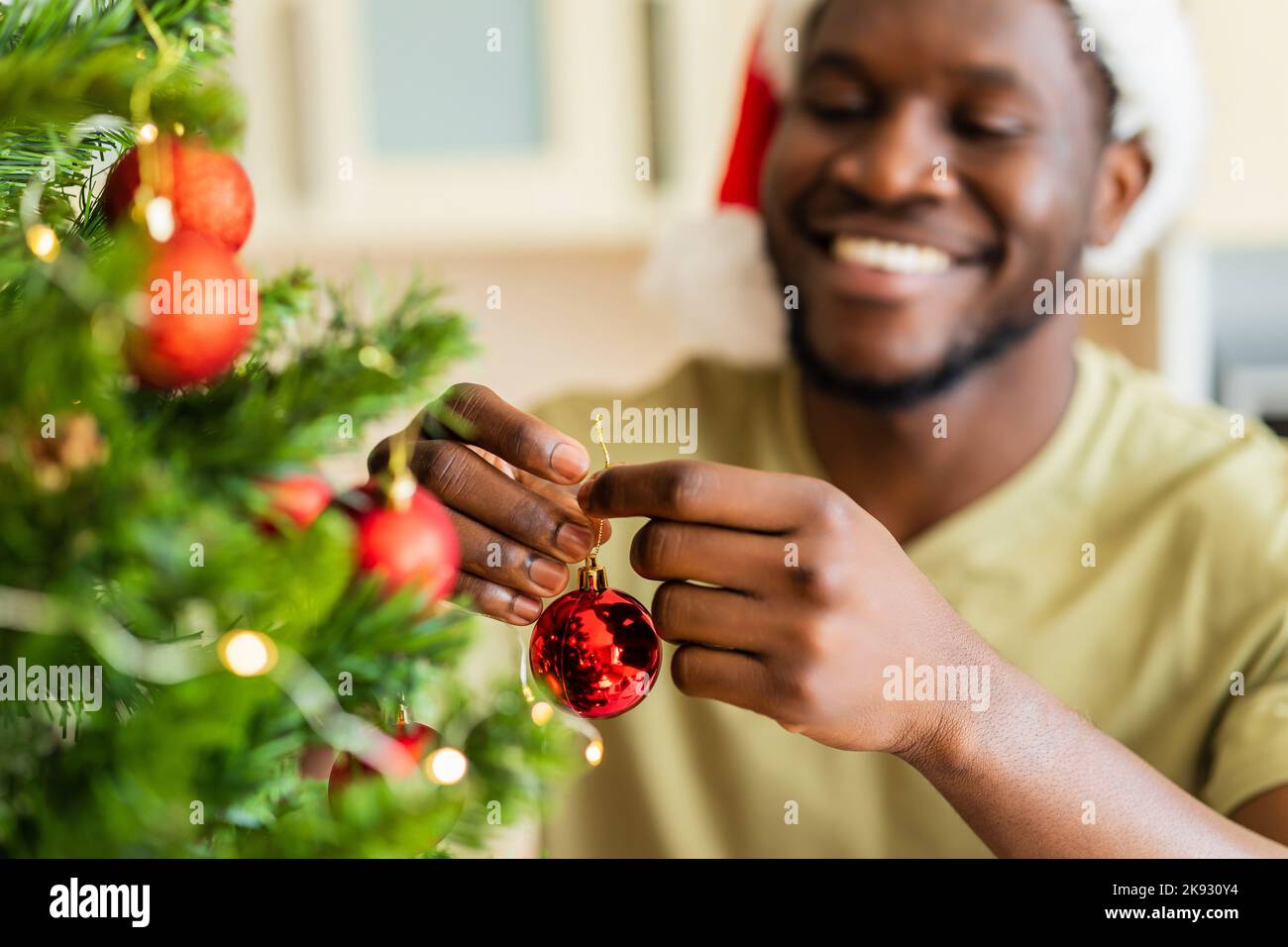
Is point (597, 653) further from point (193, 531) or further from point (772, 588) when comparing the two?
point (193, 531)

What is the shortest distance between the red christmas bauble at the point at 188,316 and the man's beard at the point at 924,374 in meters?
0.64

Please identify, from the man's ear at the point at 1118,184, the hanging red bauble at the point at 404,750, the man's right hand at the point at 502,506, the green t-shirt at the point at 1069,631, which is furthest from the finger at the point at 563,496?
the man's ear at the point at 1118,184

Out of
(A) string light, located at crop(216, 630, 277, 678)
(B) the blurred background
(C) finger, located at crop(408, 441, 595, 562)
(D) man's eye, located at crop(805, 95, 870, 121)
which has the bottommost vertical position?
(A) string light, located at crop(216, 630, 277, 678)

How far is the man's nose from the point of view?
0.75m

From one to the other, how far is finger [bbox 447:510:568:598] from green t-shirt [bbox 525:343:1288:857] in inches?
16.0

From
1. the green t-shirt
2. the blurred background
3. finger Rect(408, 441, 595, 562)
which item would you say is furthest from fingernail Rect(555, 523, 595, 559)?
the blurred background

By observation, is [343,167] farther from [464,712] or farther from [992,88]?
[464,712]

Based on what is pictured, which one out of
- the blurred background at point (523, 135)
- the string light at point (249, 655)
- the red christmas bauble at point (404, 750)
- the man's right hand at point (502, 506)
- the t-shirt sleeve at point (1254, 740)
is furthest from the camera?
the blurred background at point (523, 135)

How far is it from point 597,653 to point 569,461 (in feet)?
0.24

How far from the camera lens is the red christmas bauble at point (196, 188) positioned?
0.27 metres

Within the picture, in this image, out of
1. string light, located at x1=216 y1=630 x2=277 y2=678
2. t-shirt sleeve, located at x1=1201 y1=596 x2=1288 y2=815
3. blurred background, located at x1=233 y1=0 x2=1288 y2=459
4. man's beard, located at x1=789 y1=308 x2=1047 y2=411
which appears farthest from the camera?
blurred background, located at x1=233 y1=0 x2=1288 y2=459

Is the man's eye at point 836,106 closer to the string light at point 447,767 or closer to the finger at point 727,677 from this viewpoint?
the finger at point 727,677

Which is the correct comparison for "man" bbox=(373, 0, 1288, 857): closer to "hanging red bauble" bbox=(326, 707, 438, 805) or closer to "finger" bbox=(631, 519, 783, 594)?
"finger" bbox=(631, 519, 783, 594)
